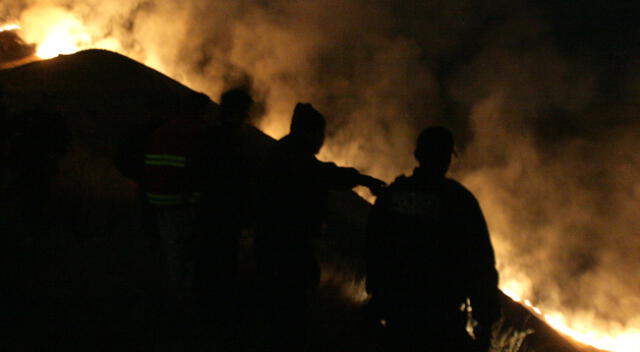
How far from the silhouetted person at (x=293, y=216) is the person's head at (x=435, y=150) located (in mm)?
612

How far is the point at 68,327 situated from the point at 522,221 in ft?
101

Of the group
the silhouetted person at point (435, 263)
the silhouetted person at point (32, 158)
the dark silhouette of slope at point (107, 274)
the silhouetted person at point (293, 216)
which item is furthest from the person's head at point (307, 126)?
the silhouetted person at point (32, 158)

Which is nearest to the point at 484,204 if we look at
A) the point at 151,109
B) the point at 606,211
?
the point at 606,211

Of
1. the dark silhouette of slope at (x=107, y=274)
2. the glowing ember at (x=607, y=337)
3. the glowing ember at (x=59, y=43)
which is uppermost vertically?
the glowing ember at (x=59, y=43)

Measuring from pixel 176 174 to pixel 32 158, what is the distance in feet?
13.1

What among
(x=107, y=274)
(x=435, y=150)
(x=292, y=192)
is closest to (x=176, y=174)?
(x=292, y=192)

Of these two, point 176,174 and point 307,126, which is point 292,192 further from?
point 176,174

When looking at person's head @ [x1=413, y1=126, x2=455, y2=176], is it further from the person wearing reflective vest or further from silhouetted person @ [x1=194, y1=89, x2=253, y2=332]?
the person wearing reflective vest

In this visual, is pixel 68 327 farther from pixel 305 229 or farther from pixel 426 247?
pixel 426 247

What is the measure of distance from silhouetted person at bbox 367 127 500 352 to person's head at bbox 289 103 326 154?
2.73 feet

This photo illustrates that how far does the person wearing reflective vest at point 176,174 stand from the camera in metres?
3.32

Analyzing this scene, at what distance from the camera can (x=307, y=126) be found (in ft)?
9.77

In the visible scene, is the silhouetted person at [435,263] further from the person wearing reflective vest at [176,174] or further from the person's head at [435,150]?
the person wearing reflective vest at [176,174]

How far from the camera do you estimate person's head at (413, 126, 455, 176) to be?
7.81 ft
